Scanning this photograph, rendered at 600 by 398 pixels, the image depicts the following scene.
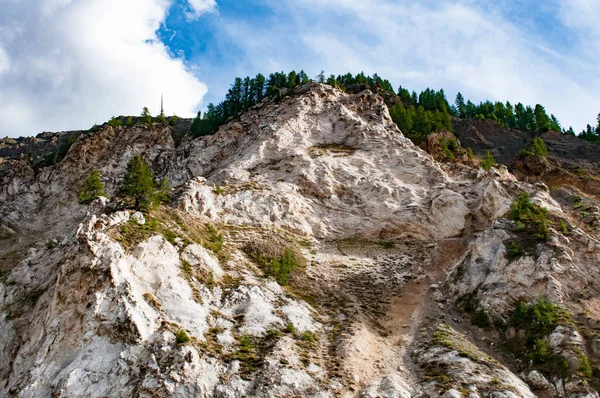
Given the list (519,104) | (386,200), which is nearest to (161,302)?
(386,200)


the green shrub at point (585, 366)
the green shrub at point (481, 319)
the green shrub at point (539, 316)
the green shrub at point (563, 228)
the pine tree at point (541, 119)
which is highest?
the pine tree at point (541, 119)

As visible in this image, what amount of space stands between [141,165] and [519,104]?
321 ft

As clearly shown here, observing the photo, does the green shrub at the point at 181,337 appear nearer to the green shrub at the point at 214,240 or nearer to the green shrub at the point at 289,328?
the green shrub at the point at 289,328

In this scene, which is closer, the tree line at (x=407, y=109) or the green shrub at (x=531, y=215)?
the green shrub at (x=531, y=215)

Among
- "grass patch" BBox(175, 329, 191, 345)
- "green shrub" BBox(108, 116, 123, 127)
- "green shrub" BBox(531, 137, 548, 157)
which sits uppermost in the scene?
"green shrub" BBox(531, 137, 548, 157)

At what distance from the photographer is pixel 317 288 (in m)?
36.0

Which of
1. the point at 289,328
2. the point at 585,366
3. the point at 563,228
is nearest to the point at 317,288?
the point at 289,328

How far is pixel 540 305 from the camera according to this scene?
102ft

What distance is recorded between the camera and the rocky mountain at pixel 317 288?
24344 millimetres

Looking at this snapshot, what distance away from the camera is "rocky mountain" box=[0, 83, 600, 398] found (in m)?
24.3

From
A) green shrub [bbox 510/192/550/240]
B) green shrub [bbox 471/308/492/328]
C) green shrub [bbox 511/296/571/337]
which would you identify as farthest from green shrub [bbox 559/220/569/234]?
green shrub [bbox 471/308/492/328]

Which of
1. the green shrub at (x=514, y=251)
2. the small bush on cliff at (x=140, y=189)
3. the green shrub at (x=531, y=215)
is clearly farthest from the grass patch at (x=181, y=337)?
the green shrub at (x=531, y=215)

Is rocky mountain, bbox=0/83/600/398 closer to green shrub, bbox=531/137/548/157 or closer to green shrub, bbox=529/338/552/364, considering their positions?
green shrub, bbox=529/338/552/364

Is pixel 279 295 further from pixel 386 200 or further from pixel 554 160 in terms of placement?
pixel 554 160
